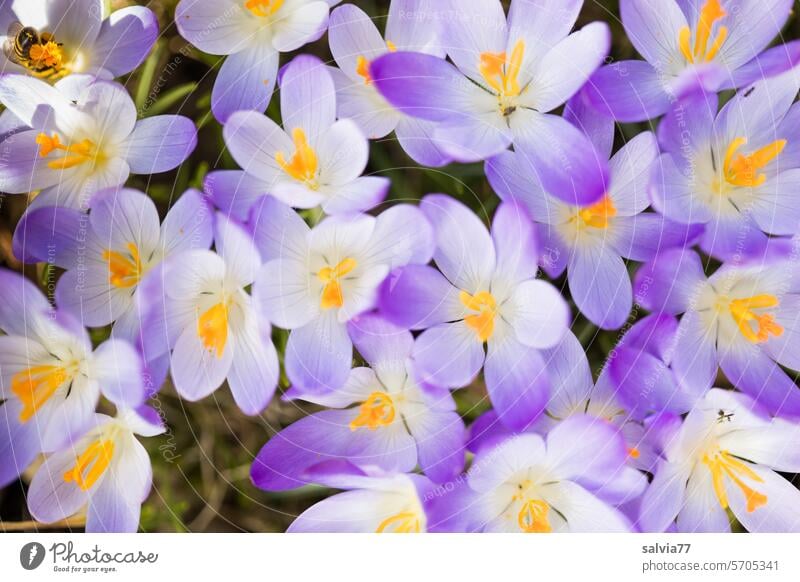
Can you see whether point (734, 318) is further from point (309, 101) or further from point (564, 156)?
point (309, 101)

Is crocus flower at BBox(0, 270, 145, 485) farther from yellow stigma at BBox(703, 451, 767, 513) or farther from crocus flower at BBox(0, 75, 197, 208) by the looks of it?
yellow stigma at BBox(703, 451, 767, 513)

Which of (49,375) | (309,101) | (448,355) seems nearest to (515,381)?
(448,355)

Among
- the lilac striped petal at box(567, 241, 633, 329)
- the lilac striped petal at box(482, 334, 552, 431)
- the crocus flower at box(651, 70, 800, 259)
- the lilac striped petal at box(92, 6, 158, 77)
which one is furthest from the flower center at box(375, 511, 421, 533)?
the lilac striped petal at box(92, 6, 158, 77)

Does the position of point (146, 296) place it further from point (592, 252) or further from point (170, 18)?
point (592, 252)

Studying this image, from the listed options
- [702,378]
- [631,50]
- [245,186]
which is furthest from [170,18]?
[702,378]

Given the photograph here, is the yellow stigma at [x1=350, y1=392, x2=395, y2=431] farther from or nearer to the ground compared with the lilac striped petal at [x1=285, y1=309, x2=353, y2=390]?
nearer to the ground

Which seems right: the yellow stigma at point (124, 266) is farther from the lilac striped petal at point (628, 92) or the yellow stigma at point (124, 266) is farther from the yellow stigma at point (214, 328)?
the lilac striped petal at point (628, 92)
